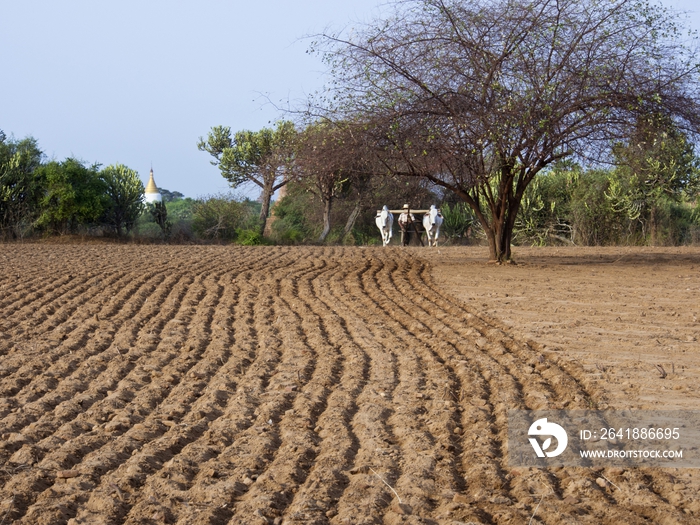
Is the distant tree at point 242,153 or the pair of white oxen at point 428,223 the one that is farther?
the distant tree at point 242,153

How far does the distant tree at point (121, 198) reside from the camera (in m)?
28.7

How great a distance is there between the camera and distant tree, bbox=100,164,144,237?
28.7 m

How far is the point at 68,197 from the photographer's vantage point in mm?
26594

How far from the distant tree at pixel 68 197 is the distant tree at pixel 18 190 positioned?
0.31m

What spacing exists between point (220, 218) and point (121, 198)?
3.89 metres

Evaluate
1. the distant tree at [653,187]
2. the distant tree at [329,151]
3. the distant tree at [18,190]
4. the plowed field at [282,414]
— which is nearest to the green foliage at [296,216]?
the distant tree at [18,190]

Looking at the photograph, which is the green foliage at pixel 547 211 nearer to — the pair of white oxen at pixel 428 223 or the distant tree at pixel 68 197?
the pair of white oxen at pixel 428 223

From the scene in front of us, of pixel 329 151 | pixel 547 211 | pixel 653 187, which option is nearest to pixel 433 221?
pixel 547 211

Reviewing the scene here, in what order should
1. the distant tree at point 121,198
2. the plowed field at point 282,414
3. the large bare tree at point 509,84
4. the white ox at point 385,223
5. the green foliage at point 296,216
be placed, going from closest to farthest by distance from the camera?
the plowed field at point 282,414, the large bare tree at point 509,84, the white ox at point 385,223, the distant tree at point 121,198, the green foliage at point 296,216

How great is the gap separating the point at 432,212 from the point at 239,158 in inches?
618

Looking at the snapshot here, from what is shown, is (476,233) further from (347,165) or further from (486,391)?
(486,391)

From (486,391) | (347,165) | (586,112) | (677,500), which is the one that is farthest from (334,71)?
(677,500)

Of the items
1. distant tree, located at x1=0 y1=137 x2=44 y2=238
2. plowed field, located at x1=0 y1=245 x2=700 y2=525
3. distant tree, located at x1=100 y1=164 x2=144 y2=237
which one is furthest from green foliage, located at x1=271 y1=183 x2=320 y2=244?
plowed field, located at x1=0 y1=245 x2=700 y2=525

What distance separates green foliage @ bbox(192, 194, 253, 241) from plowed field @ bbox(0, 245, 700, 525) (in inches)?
797
